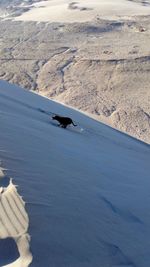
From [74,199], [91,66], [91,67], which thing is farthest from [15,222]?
[91,66]

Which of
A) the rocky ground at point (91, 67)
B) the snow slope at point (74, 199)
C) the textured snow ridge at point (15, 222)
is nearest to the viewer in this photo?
the textured snow ridge at point (15, 222)

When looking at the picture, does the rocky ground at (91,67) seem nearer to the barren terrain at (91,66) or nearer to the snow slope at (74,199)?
the barren terrain at (91,66)

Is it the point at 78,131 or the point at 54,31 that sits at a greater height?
the point at 78,131

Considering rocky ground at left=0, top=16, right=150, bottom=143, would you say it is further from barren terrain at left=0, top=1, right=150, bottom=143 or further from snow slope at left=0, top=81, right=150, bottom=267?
snow slope at left=0, top=81, right=150, bottom=267

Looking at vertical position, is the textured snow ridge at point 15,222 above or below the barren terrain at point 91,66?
above

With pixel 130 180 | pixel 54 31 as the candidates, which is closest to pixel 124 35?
pixel 54 31

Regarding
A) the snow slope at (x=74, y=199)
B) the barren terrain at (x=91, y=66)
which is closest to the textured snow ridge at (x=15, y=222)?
the snow slope at (x=74, y=199)

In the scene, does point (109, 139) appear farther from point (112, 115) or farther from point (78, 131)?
point (112, 115)
